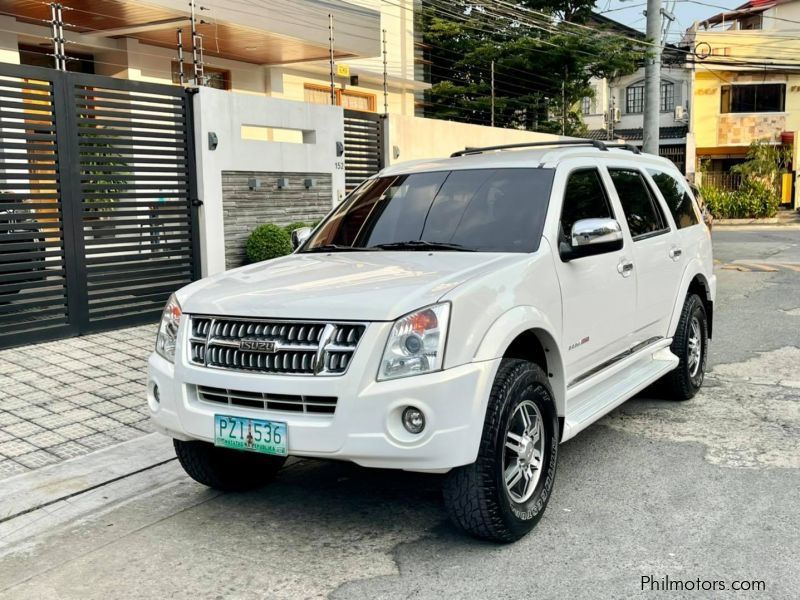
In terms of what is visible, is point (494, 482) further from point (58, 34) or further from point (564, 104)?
point (564, 104)

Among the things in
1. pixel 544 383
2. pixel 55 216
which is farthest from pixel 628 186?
pixel 55 216

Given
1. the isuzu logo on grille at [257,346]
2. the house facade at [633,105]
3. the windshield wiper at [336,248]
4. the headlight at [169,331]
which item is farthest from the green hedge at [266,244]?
the house facade at [633,105]

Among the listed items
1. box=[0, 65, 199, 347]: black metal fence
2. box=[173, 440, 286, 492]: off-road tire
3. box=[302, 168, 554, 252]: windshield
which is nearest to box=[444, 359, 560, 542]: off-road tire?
box=[302, 168, 554, 252]: windshield

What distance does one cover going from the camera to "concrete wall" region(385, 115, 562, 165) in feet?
48.8

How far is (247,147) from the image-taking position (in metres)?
11.4

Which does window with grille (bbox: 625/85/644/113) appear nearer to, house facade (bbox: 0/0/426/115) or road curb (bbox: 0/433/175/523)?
house facade (bbox: 0/0/426/115)

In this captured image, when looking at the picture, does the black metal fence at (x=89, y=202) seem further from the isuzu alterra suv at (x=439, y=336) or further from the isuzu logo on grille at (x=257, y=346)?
the isuzu logo on grille at (x=257, y=346)

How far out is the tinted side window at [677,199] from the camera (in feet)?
21.5

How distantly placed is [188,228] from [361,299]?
716 cm

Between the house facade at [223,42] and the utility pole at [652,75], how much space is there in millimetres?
5834

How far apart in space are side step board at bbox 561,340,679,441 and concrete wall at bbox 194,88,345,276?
6.38 metres

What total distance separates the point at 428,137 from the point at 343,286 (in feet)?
41.2

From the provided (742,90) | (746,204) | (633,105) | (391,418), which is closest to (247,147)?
(391,418)

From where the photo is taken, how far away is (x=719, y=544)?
3.95 metres
